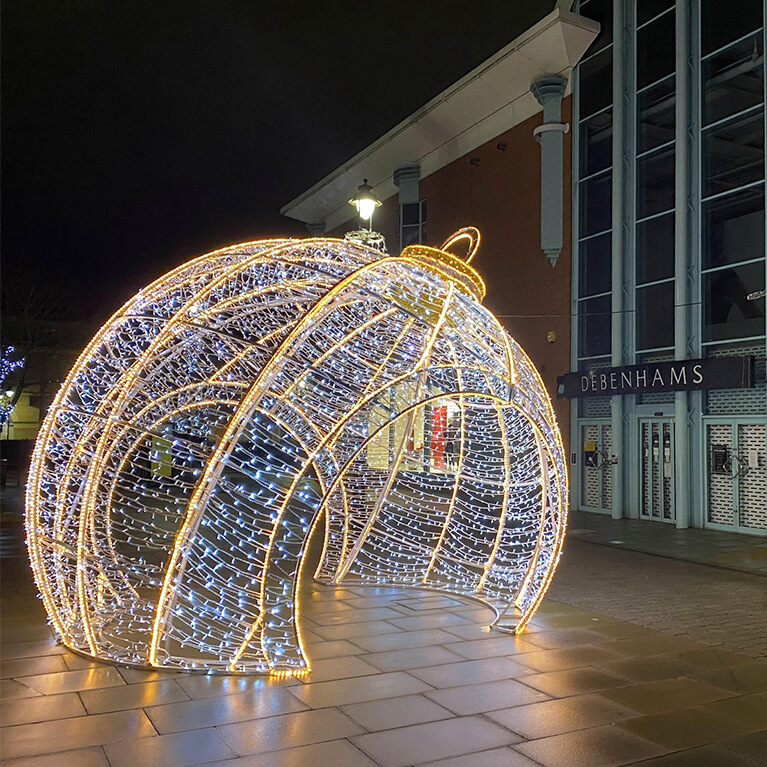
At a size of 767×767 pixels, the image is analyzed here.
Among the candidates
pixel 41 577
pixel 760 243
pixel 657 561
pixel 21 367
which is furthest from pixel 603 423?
pixel 21 367

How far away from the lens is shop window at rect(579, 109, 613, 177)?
16.9 m

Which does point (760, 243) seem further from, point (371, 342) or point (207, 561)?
point (207, 561)

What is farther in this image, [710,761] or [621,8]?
[621,8]

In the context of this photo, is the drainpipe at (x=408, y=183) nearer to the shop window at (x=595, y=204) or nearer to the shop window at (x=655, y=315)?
the shop window at (x=595, y=204)

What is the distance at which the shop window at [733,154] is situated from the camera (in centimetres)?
1407

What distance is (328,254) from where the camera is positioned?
6.93 meters

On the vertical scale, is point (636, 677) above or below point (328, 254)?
below

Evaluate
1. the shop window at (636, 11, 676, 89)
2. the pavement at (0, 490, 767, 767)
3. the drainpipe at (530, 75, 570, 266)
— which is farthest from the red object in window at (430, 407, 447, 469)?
the shop window at (636, 11, 676, 89)

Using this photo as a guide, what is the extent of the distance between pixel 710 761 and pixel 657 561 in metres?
7.13

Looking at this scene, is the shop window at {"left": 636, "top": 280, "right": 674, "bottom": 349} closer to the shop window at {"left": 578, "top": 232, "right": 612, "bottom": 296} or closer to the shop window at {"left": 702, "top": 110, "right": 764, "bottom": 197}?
the shop window at {"left": 578, "top": 232, "right": 612, "bottom": 296}

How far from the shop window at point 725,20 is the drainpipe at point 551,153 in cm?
312

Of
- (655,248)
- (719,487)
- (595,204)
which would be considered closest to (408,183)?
(595,204)

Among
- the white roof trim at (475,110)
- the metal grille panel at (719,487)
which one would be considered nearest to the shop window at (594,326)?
the metal grille panel at (719,487)

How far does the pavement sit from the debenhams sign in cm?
655
